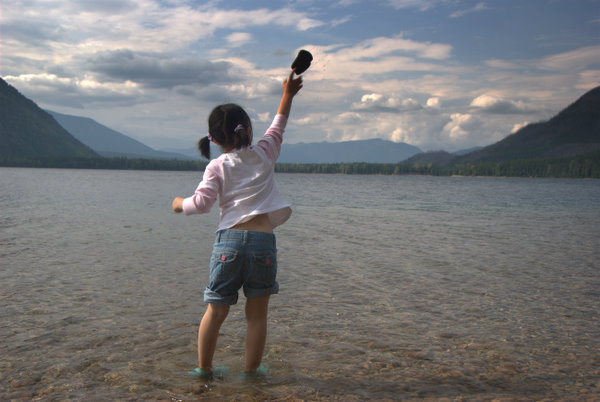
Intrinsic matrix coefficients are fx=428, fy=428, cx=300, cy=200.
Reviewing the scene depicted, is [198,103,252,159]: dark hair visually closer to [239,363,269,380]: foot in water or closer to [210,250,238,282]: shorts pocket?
[210,250,238,282]: shorts pocket

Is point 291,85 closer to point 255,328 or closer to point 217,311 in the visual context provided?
point 217,311

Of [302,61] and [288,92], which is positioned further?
[288,92]

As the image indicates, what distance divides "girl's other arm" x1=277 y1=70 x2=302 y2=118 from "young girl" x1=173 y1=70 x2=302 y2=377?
41cm

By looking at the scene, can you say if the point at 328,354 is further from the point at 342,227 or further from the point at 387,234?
the point at 342,227

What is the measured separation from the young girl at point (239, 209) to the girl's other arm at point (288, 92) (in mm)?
410

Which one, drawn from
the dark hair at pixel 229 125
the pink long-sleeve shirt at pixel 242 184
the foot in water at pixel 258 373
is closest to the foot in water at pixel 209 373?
the foot in water at pixel 258 373

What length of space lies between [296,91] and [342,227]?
1579 cm

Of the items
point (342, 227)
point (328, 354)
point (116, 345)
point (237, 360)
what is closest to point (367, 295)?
point (328, 354)

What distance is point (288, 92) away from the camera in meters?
4.37

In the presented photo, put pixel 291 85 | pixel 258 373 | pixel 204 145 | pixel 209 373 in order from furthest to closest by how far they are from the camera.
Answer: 1. pixel 258 373
2. pixel 209 373
3. pixel 291 85
4. pixel 204 145

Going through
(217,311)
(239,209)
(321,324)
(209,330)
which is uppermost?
(239,209)

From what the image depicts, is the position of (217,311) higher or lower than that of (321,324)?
higher

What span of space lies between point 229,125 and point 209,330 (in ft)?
6.65

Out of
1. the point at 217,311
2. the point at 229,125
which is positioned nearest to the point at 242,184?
the point at 229,125
